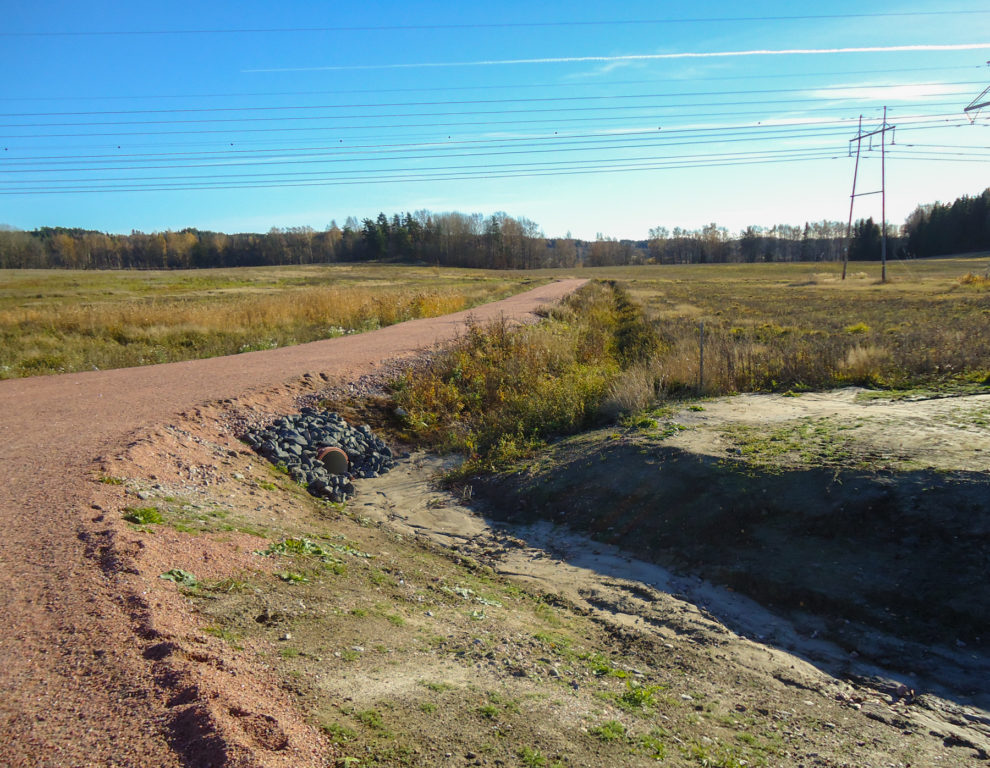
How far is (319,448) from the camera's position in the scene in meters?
9.14

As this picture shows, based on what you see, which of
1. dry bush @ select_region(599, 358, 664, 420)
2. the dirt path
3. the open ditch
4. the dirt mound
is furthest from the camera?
dry bush @ select_region(599, 358, 664, 420)

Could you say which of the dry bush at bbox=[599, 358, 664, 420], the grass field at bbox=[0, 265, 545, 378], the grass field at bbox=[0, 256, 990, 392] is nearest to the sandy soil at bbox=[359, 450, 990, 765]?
the dry bush at bbox=[599, 358, 664, 420]

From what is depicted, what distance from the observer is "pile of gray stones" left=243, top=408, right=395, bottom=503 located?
8.37 m

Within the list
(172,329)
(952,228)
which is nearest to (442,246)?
(952,228)

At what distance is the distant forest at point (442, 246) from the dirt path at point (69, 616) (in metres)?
106

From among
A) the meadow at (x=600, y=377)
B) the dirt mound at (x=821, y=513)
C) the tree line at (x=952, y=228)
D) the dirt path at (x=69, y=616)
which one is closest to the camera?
the dirt path at (x=69, y=616)

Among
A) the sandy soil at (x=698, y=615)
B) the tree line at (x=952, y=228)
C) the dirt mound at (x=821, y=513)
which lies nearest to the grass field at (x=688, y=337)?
the dirt mound at (x=821, y=513)

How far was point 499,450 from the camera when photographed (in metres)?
9.72

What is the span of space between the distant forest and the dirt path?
106 meters

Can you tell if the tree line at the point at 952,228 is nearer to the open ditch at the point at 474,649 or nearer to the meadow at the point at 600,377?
the meadow at the point at 600,377

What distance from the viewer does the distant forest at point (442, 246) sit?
9175 centimetres

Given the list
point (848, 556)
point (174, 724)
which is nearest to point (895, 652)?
point (848, 556)

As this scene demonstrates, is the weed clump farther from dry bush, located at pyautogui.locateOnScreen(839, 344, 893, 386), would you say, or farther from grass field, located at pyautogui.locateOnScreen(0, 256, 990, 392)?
dry bush, located at pyautogui.locateOnScreen(839, 344, 893, 386)

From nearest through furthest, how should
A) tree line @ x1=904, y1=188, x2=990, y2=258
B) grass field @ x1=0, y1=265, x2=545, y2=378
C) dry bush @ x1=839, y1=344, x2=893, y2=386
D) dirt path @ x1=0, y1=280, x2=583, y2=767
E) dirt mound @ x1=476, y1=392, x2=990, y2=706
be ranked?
dirt path @ x1=0, y1=280, x2=583, y2=767
dirt mound @ x1=476, y1=392, x2=990, y2=706
dry bush @ x1=839, y1=344, x2=893, y2=386
grass field @ x1=0, y1=265, x2=545, y2=378
tree line @ x1=904, y1=188, x2=990, y2=258
